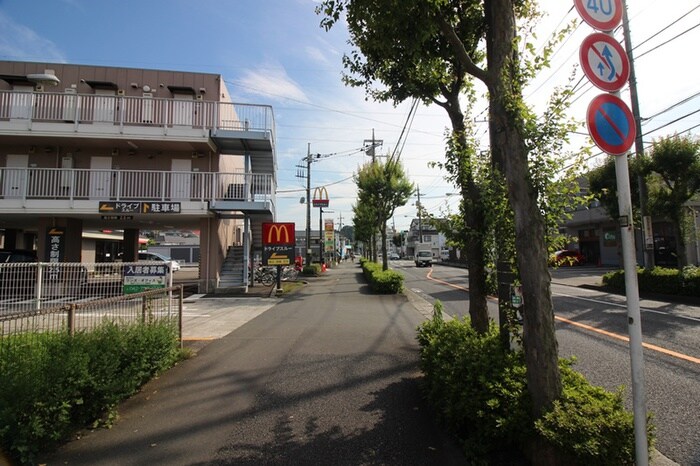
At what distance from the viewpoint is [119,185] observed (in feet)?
49.4

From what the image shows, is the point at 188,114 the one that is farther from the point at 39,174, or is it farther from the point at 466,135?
the point at 466,135

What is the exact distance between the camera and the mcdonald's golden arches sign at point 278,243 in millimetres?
16469

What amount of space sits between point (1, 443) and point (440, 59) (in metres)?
6.31

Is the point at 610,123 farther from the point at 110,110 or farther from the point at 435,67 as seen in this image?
the point at 110,110

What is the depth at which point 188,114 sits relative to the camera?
53.7ft

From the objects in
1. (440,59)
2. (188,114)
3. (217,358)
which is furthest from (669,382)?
(188,114)

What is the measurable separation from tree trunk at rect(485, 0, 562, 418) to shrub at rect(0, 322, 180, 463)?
13.2ft

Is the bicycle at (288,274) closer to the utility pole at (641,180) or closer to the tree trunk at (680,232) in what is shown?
the utility pole at (641,180)

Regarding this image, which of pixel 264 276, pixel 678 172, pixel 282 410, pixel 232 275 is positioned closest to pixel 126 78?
pixel 232 275

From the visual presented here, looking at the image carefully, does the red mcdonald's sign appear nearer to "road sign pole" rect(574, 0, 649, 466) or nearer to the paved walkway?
the paved walkway

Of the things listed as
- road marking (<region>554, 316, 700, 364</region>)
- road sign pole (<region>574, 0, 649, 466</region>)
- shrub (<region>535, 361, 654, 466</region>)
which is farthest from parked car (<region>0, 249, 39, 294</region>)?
road marking (<region>554, 316, 700, 364</region>)

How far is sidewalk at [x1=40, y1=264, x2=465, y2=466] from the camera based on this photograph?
11.0ft

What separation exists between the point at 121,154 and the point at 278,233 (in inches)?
310

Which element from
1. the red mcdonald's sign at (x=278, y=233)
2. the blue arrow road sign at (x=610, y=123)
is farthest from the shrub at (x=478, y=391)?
the red mcdonald's sign at (x=278, y=233)
